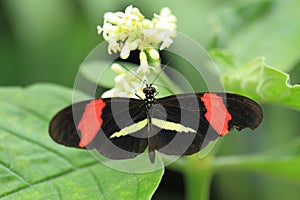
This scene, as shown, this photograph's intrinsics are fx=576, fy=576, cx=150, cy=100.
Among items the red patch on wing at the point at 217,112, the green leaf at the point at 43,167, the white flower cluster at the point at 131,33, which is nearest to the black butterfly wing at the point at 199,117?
the red patch on wing at the point at 217,112

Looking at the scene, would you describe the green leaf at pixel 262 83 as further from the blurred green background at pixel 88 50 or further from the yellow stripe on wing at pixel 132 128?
the blurred green background at pixel 88 50

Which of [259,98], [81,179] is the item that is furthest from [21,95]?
[259,98]

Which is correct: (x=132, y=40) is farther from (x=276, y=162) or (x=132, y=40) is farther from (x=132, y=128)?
(x=276, y=162)

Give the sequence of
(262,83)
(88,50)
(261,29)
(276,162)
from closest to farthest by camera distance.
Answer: (262,83) → (276,162) → (261,29) → (88,50)

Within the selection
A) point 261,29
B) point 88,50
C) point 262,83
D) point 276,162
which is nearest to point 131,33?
point 262,83

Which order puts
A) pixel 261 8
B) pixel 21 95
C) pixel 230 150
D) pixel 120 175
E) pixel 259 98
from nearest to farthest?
pixel 120 175 < pixel 259 98 < pixel 21 95 < pixel 261 8 < pixel 230 150

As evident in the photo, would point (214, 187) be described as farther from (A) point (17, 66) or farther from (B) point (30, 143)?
(B) point (30, 143)
